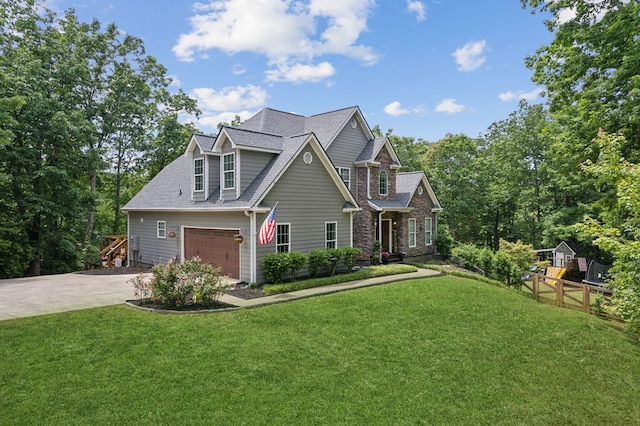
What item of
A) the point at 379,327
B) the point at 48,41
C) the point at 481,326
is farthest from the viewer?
the point at 48,41

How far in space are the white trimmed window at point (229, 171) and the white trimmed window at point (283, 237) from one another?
249 cm

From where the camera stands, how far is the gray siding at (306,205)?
47.1 ft

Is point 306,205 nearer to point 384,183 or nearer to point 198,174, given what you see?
point 198,174

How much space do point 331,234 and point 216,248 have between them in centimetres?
494

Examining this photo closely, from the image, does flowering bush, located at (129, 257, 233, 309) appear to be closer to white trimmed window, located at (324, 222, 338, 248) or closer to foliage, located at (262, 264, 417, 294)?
foliage, located at (262, 264, 417, 294)

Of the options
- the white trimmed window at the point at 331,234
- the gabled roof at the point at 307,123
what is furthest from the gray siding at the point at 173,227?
the gabled roof at the point at 307,123

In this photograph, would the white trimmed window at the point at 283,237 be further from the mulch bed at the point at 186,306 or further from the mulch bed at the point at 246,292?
the mulch bed at the point at 186,306

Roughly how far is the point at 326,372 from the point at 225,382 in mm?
1843

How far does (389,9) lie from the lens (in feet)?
50.2

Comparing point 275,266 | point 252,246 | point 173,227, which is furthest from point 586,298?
point 173,227

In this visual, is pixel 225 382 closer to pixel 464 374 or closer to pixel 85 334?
pixel 85 334

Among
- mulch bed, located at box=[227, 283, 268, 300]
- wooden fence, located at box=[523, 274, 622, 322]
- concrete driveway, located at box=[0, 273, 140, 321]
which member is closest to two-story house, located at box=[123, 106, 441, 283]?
mulch bed, located at box=[227, 283, 268, 300]

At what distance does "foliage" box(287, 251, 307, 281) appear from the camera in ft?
45.3

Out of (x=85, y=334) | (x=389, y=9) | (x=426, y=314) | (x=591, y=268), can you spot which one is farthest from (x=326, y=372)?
(x=591, y=268)
